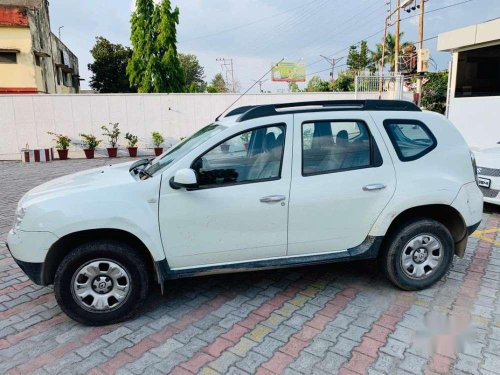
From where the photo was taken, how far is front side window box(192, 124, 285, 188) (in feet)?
10.5

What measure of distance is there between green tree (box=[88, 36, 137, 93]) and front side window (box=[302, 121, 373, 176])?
37648 millimetres

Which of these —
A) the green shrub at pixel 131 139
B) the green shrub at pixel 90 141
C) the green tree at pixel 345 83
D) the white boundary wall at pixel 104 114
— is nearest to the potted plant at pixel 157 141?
the white boundary wall at pixel 104 114

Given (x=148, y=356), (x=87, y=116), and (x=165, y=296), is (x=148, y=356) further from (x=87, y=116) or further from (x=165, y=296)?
(x=87, y=116)

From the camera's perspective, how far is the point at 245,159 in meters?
3.28

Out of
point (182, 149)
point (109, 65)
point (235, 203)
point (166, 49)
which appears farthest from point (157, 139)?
point (109, 65)

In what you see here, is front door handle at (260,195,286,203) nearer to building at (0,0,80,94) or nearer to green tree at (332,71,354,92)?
building at (0,0,80,94)

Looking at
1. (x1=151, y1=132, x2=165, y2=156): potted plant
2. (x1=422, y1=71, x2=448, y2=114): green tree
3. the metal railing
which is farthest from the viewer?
(x1=422, y1=71, x2=448, y2=114): green tree

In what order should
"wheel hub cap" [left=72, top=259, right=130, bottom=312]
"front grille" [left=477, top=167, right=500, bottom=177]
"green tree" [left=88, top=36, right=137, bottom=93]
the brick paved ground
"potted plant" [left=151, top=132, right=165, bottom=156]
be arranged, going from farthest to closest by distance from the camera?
"green tree" [left=88, top=36, right=137, bottom=93] → "potted plant" [left=151, top=132, right=165, bottom=156] → "front grille" [left=477, top=167, right=500, bottom=177] → "wheel hub cap" [left=72, top=259, right=130, bottom=312] → the brick paved ground

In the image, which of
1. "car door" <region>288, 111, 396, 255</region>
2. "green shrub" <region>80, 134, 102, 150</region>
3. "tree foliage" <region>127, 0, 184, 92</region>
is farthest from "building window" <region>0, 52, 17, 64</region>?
"car door" <region>288, 111, 396, 255</region>

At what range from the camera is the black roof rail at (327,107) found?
11.1ft

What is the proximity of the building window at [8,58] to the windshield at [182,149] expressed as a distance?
72.1ft

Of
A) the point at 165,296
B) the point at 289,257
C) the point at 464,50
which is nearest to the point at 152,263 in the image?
the point at 165,296

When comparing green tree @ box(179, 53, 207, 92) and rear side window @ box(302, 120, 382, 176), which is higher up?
green tree @ box(179, 53, 207, 92)

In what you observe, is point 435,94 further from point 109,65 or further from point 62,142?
point 109,65
